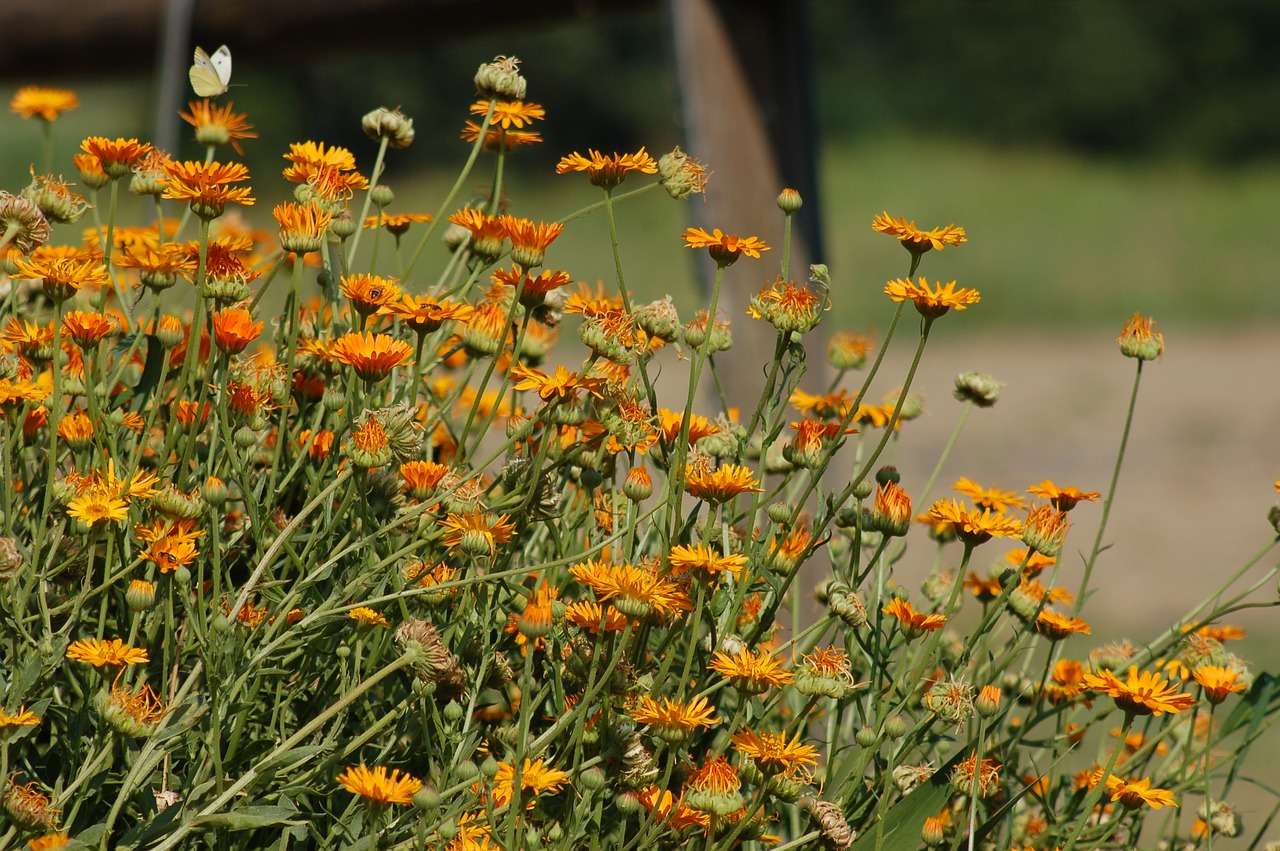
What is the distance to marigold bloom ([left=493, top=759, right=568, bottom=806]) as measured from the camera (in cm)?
68

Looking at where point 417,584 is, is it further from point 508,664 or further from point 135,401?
point 135,401

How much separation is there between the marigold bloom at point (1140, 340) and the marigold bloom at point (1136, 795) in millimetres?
285

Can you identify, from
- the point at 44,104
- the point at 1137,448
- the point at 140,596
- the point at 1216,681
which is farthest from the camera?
the point at 1137,448

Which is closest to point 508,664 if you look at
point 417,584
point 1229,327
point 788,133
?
point 417,584

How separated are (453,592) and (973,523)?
0.99 feet

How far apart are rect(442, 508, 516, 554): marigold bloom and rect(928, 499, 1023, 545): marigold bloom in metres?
0.25

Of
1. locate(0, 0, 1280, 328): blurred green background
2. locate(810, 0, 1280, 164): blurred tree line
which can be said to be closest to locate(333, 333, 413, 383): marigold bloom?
locate(0, 0, 1280, 328): blurred green background

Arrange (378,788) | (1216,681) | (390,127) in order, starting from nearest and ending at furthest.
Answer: (378,788)
(1216,681)
(390,127)

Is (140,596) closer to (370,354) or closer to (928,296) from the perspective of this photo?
(370,354)

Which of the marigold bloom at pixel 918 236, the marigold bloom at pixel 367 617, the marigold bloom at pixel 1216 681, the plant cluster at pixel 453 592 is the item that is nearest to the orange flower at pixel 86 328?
the plant cluster at pixel 453 592

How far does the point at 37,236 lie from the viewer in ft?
2.64

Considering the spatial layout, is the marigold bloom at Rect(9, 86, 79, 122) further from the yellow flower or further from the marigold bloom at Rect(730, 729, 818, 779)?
the marigold bloom at Rect(730, 729, 818, 779)

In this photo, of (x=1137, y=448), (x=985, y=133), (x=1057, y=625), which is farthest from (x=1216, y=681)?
(x=985, y=133)

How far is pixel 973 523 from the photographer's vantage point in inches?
31.2
